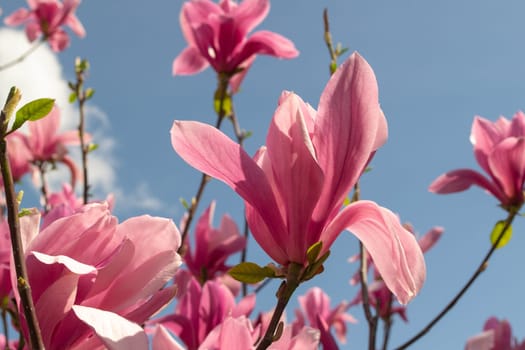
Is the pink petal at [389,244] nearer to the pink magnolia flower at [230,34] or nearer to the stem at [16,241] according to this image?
the stem at [16,241]

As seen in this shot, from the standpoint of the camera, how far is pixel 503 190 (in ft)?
7.30

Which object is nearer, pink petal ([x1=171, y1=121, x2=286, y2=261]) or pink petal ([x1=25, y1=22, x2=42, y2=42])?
pink petal ([x1=171, y1=121, x2=286, y2=261])

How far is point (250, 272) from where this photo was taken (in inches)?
35.7

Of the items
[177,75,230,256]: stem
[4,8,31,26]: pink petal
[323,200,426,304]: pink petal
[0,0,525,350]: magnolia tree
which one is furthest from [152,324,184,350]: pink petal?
[4,8,31,26]: pink petal

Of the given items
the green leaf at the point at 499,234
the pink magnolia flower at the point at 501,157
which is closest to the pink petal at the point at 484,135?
the pink magnolia flower at the point at 501,157

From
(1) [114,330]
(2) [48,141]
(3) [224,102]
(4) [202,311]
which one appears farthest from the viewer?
(2) [48,141]

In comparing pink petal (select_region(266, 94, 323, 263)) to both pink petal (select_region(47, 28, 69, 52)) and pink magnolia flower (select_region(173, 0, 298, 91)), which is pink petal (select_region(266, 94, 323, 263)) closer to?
pink magnolia flower (select_region(173, 0, 298, 91))

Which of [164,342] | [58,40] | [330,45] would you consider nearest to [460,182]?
[330,45]

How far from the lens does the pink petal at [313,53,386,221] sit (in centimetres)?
85

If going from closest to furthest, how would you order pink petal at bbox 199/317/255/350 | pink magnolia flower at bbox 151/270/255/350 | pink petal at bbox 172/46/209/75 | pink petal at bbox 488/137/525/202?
1. pink petal at bbox 199/317/255/350
2. pink magnolia flower at bbox 151/270/255/350
3. pink petal at bbox 488/137/525/202
4. pink petal at bbox 172/46/209/75

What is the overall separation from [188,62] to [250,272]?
194cm

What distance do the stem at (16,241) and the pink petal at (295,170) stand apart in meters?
0.33

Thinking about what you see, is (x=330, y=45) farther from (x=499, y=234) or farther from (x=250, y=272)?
(x=250, y=272)

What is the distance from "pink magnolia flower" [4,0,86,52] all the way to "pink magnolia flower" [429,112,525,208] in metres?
2.94
